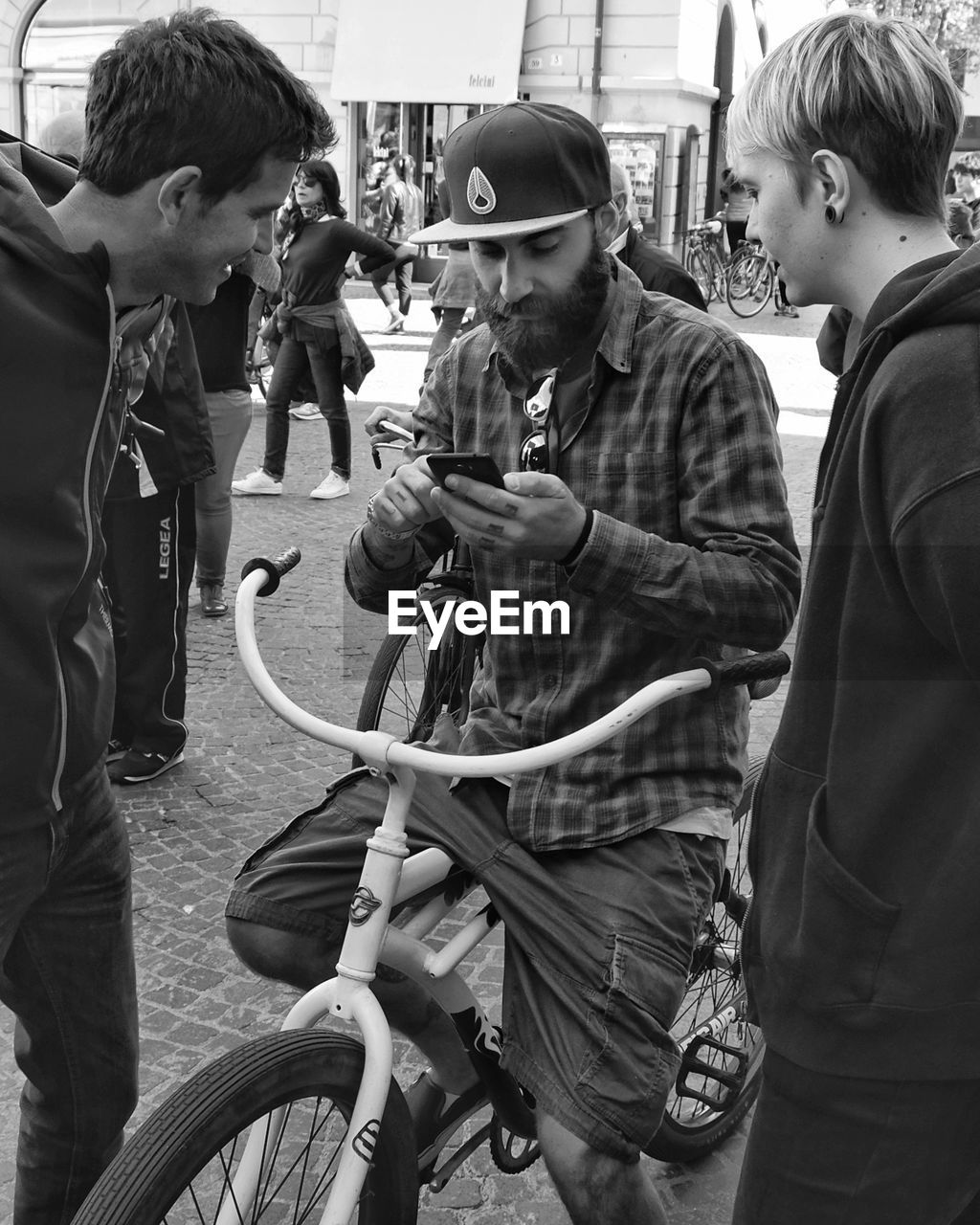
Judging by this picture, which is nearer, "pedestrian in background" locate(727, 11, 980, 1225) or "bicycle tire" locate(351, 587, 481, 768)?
"pedestrian in background" locate(727, 11, 980, 1225)

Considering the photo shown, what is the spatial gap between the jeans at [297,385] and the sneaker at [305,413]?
2.84 metres

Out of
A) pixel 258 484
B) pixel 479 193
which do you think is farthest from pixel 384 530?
pixel 258 484

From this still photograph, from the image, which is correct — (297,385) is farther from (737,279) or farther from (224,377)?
(737,279)

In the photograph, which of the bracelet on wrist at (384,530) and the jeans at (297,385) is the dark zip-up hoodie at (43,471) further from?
the jeans at (297,385)

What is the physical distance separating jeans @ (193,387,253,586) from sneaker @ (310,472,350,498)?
2396mm

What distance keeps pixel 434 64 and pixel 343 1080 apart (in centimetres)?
2182

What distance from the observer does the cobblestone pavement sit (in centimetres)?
291

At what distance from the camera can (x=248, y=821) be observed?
181 inches

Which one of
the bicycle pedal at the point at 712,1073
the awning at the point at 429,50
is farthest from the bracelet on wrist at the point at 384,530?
the awning at the point at 429,50

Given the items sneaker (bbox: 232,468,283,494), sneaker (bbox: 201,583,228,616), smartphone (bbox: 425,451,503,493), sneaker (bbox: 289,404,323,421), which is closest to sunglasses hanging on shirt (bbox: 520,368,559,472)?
smartphone (bbox: 425,451,503,493)

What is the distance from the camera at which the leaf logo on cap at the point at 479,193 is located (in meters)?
2.29

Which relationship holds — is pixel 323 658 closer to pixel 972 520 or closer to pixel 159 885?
pixel 159 885

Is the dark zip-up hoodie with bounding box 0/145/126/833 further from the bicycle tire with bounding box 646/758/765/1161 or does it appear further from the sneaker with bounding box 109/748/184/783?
the sneaker with bounding box 109/748/184/783

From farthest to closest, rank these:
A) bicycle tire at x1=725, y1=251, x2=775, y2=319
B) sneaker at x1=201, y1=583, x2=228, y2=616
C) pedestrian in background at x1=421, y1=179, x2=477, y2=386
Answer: bicycle tire at x1=725, y1=251, x2=775, y2=319
pedestrian in background at x1=421, y1=179, x2=477, y2=386
sneaker at x1=201, y1=583, x2=228, y2=616
